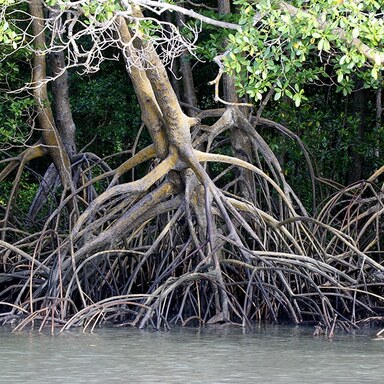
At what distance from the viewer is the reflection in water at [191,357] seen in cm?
719

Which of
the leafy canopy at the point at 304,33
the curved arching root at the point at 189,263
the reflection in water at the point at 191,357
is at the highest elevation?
the leafy canopy at the point at 304,33

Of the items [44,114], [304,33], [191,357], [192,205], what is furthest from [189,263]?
[304,33]

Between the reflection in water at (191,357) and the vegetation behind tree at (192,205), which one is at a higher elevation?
the vegetation behind tree at (192,205)

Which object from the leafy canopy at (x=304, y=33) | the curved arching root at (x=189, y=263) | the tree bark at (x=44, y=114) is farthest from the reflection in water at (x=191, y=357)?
the tree bark at (x=44, y=114)

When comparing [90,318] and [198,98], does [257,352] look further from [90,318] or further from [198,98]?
[198,98]

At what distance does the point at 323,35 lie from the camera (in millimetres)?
7844

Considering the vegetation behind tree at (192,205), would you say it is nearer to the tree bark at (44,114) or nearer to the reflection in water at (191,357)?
the tree bark at (44,114)

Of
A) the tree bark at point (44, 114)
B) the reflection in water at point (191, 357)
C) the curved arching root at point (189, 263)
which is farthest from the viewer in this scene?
the tree bark at point (44, 114)

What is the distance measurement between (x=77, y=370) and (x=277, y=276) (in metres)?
3.39

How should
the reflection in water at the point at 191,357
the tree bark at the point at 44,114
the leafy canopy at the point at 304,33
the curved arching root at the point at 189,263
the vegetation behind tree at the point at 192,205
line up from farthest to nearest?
the tree bark at the point at 44,114
the curved arching root at the point at 189,263
the vegetation behind tree at the point at 192,205
the leafy canopy at the point at 304,33
the reflection in water at the point at 191,357

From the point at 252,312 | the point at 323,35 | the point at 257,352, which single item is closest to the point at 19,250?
the point at 252,312

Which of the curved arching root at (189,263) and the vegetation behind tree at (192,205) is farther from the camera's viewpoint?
the curved arching root at (189,263)

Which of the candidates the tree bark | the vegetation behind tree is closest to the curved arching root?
the vegetation behind tree

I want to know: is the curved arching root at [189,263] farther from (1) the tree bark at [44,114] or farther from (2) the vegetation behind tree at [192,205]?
(1) the tree bark at [44,114]
